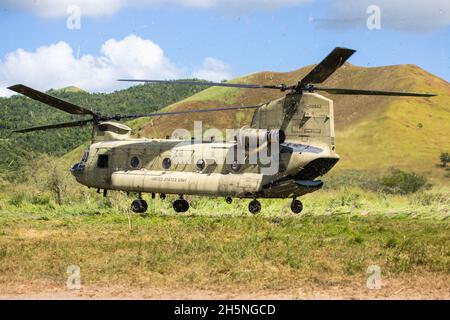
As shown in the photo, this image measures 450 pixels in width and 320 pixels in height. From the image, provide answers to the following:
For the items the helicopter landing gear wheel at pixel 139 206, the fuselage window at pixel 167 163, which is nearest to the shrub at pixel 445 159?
the helicopter landing gear wheel at pixel 139 206

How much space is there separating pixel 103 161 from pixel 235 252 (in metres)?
12.7

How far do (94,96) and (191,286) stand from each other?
130 meters

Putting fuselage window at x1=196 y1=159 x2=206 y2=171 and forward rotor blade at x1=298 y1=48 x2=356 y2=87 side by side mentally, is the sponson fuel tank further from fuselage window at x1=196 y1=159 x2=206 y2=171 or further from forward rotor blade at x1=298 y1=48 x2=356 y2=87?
forward rotor blade at x1=298 y1=48 x2=356 y2=87

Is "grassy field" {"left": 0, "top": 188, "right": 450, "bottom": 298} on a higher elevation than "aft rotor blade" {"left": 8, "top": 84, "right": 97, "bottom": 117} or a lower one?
lower

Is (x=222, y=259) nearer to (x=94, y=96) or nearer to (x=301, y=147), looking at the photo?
(x=301, y=147)

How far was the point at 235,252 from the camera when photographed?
1262cm

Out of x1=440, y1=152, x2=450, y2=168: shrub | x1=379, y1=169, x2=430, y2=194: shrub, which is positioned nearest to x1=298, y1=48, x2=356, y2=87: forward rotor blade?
x1=379, y1=169, x2=430, y2=194: shrub

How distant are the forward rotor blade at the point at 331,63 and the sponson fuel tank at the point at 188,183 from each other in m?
3.96

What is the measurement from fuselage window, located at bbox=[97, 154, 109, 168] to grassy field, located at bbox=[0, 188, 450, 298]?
3424 mm

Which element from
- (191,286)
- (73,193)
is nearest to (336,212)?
(191,286)

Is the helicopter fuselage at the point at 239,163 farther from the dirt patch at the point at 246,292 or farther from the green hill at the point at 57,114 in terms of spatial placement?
the green hill at the point at 57,114

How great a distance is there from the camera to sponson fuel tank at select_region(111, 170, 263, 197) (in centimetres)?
2030

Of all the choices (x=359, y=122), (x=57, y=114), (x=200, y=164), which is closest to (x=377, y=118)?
(x=359, y=122)

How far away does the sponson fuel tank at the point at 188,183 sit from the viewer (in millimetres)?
20297
